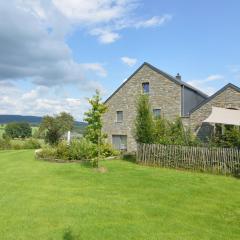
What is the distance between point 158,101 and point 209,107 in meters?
6.55

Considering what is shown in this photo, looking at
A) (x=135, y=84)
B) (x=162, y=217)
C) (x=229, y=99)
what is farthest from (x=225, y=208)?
(x=135, y=84)

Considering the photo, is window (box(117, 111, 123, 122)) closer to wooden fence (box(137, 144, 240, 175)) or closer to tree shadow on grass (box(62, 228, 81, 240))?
wooden fence (box(137, 144, 240, 175))

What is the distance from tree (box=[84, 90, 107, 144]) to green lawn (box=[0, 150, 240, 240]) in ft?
9.19

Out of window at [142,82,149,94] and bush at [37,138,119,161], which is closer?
bush at [37,138,119,161]

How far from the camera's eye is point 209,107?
3050 cm

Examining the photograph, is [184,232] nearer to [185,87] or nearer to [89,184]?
[89,184]

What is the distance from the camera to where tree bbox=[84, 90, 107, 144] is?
21.2 meters

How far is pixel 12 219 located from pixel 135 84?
94.3 feet

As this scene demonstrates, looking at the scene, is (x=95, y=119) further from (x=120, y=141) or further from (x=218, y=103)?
(x=120, y=141)

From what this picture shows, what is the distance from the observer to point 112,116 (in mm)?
39656

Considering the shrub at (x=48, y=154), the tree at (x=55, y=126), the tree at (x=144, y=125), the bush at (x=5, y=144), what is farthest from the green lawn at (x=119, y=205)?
the bush at (x=5, y=144)

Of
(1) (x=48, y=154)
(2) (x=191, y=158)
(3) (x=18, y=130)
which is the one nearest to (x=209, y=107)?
(2) (x=191, y=158)

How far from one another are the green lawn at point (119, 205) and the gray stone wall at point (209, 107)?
11966mm

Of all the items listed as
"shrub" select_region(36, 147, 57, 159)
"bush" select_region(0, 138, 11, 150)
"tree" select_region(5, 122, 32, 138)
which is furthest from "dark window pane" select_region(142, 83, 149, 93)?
"tree" select_region(5, 122, 32, 138)
